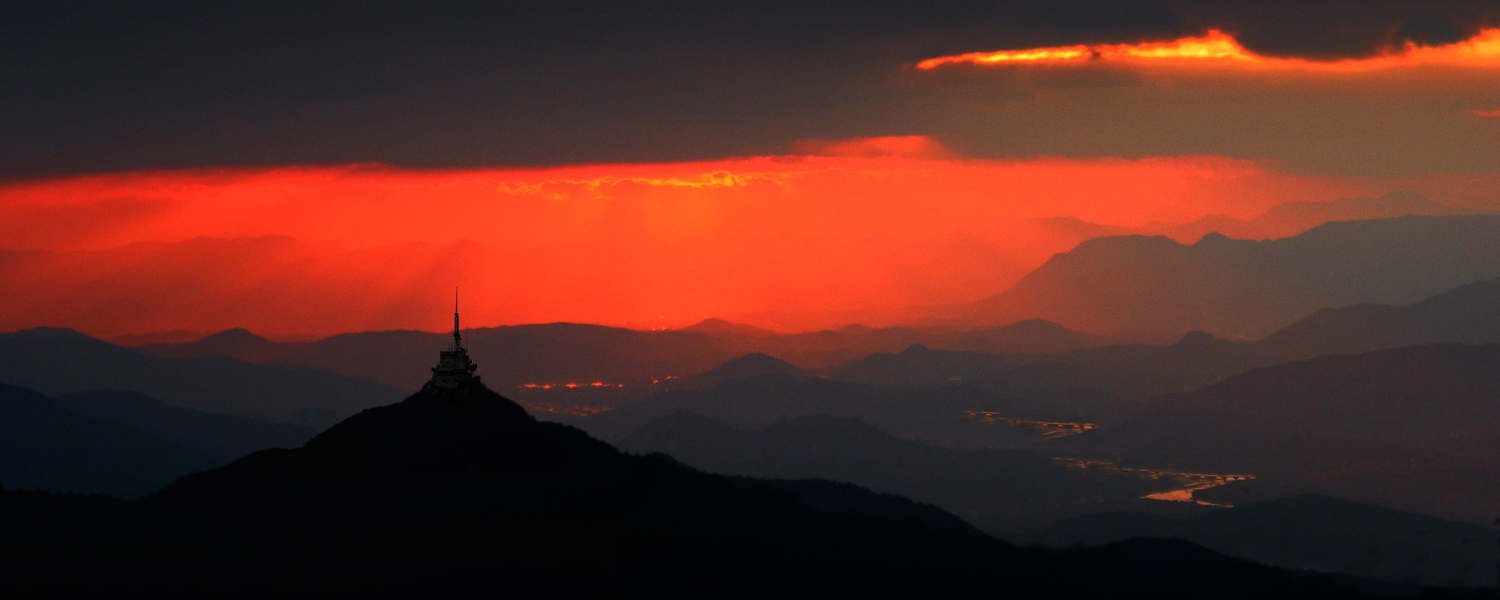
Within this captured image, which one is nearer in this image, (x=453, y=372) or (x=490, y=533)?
(x=490, y=533)

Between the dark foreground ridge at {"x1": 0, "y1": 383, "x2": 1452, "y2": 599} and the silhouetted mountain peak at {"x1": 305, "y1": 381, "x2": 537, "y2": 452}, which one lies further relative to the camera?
the silhouetted mountain peak at {"x1": 305, "y1": 381, "x2": 537, "y2": 452}

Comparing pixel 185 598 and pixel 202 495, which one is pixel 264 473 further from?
pixel 185 598

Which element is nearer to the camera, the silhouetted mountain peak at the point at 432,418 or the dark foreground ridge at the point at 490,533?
the dark foreground ridge at the point at 490,533

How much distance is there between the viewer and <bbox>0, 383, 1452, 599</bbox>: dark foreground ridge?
122 meters

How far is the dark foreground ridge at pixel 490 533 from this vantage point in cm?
12150

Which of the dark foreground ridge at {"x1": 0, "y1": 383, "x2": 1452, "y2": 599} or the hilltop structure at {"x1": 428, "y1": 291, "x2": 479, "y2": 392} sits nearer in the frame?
the dark foreground ridge at {"x1": 0, "y1": 383, "x2": 1452, "y2": 599}

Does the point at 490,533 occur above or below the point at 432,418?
below

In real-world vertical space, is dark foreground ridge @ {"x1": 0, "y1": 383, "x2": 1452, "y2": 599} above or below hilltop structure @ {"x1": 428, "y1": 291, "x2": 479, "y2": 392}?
below

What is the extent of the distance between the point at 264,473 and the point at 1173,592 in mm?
114691

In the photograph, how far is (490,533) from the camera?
451ft

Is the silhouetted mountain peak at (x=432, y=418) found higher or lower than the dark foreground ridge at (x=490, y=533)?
higher

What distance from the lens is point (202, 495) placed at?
14225cm

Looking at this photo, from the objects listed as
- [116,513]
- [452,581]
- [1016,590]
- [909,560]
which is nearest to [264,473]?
[116,513]

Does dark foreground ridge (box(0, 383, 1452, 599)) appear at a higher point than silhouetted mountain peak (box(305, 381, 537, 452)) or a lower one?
lower
